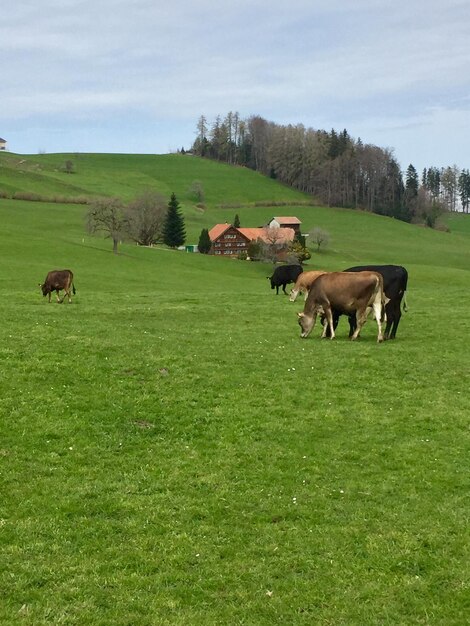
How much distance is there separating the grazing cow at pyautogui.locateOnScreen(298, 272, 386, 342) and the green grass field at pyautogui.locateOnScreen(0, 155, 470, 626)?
1.09 m

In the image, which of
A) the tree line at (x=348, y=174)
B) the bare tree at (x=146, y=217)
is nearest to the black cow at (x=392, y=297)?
the bare tree at (x=146, y=217)

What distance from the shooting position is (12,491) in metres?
9.54

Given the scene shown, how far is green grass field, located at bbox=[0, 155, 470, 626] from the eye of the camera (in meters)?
7.08

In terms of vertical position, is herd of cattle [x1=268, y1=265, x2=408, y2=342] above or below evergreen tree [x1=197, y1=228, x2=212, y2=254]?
below

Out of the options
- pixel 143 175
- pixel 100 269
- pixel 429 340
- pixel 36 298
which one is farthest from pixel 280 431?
pixel 143 175

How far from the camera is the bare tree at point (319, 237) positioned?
103 metres

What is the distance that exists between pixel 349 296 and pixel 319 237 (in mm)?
85811

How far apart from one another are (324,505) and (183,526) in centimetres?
221

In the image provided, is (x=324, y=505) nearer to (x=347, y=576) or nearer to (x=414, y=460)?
(x=347, y=576)

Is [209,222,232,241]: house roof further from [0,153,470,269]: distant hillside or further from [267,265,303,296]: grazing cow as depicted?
[267,265,303,296]: grazing cow

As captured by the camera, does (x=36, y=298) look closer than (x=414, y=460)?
No

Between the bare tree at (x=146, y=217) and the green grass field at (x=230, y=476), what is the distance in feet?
206

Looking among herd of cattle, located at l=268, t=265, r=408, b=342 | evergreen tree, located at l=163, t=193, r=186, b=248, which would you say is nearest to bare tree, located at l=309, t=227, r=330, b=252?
evergreen tree, located at l=163, t=193, r=186, b=248

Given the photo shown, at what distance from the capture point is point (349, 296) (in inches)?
763
